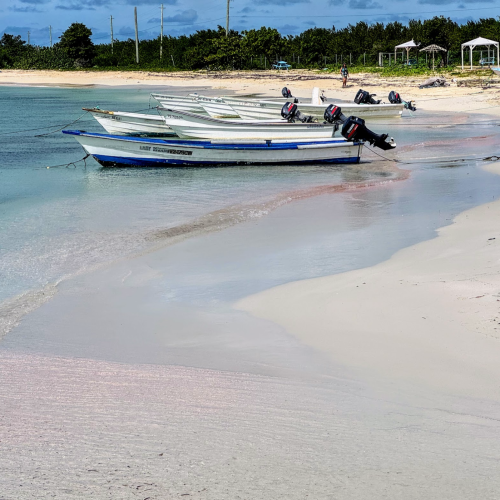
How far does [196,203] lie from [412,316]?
25.6ft

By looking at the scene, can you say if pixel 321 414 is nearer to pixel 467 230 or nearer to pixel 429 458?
pixel 429 458

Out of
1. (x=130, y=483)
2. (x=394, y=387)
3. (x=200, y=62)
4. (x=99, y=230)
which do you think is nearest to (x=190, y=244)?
(x=99, y=230)

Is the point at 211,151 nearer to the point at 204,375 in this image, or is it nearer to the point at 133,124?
the point at 133,124

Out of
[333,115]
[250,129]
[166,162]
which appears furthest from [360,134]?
[166,162]

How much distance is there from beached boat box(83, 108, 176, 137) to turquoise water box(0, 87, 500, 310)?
1.49m

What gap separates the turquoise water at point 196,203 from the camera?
8.54 meters

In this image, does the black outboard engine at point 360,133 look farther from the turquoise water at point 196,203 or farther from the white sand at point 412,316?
the white sand at point 412,316

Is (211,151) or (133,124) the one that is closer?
(211,151)

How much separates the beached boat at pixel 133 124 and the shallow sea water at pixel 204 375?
7541 mm

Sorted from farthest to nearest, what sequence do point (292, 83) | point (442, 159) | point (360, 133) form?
point (292, 83)
point (442, 159)
point (360, 133)

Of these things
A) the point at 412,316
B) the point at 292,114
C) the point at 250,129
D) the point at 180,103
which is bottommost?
the point at 412,316

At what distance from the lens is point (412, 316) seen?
555cm

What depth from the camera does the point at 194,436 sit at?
371cm

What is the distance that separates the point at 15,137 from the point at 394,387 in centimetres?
2319
